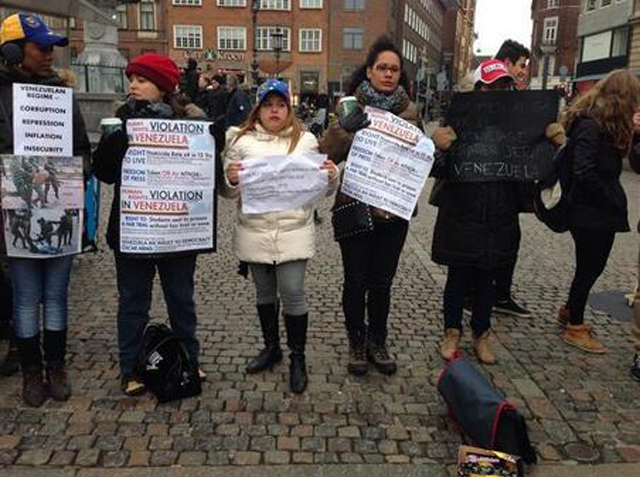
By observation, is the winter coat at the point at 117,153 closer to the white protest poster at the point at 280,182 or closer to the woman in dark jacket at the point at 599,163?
the white protest poster at the point at 280,182

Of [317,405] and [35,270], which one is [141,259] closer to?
[35,270]

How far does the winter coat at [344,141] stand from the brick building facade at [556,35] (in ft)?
201

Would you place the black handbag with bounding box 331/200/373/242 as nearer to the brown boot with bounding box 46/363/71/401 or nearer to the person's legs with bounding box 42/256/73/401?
the person's legs with bounding box 42/256/73/401

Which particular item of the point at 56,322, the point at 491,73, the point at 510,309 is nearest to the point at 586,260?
the point at 510,309

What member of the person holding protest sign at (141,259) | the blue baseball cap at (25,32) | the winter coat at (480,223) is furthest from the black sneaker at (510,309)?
the blue baseball cap at (25,32)

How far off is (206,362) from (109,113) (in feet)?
42.8

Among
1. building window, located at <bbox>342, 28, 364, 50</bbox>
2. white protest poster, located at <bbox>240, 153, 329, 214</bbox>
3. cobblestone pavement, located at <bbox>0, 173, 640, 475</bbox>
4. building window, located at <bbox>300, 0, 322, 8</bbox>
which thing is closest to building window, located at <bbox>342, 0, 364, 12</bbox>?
building window, located at <bbox>342, 28, 364, 50</bbox>

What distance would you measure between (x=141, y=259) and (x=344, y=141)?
140 centimetres

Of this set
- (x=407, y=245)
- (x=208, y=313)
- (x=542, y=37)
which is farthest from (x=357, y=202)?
(x=542, y=37)

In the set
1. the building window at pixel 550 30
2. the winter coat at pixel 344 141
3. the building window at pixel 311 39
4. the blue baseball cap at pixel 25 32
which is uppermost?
the building window at pixel 550 30

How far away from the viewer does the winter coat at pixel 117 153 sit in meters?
3.41

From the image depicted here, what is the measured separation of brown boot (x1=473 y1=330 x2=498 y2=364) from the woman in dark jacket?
81 centimetres

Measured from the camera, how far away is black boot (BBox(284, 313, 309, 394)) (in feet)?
13.0

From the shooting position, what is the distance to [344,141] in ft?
12.6
